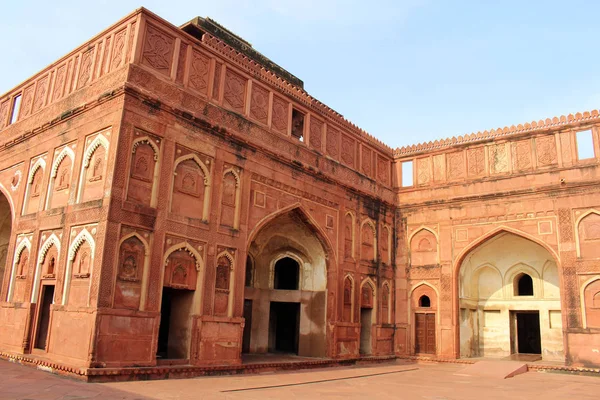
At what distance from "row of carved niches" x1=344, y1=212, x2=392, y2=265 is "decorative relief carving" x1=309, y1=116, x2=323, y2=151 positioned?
73.3 inches

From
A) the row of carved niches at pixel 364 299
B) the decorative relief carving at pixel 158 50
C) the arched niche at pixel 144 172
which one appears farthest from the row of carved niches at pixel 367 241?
the decorative relief carving at pixel 158 50

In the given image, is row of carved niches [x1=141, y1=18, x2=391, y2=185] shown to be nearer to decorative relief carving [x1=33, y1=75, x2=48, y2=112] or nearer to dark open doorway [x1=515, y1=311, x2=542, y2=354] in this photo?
decorative relief carving [x1=33, y1=75, x2=48, y2=112]

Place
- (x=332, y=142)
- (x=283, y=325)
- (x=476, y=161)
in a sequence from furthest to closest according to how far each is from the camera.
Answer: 1. (x=476, y=161)
2. (x=283, y=325)
3. (x=332, y=142)

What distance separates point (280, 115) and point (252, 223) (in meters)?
2.70

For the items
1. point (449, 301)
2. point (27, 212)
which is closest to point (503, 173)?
point (449, 301)

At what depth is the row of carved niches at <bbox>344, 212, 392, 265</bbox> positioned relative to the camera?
12648 mm

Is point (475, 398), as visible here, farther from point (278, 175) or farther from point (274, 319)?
point (274, 319)

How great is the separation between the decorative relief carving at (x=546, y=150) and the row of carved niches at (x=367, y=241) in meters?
4.25

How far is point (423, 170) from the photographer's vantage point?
47.9 ft

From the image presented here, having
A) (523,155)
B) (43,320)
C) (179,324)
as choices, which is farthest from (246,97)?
(523,155)

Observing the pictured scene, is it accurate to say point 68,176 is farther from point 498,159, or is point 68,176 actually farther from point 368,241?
point 498,159

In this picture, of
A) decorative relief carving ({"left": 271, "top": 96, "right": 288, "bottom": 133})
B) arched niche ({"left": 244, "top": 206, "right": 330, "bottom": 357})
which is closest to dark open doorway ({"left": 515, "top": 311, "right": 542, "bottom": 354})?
arched niche ({"left": 244, "top": 206, "right": 330, "bottom": 357})

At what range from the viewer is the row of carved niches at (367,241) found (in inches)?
498

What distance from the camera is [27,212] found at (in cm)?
968
